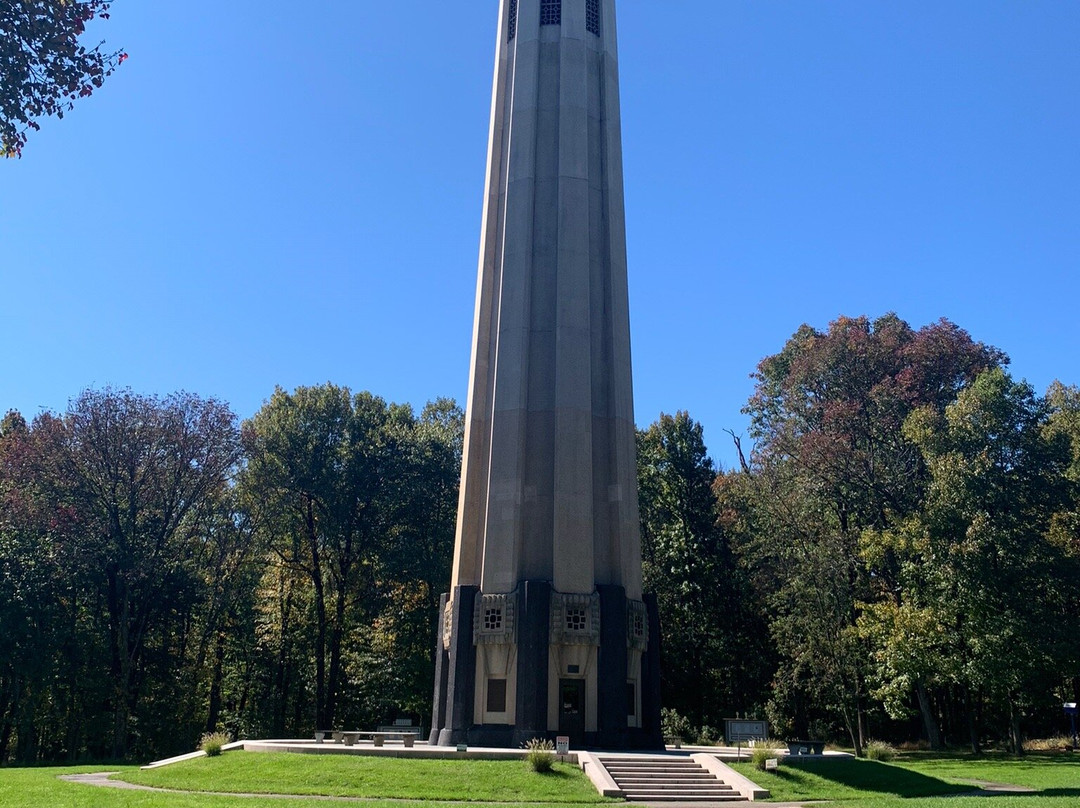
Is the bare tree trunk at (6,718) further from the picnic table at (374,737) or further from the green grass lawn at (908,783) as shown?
the green grass lawn at (908,783)

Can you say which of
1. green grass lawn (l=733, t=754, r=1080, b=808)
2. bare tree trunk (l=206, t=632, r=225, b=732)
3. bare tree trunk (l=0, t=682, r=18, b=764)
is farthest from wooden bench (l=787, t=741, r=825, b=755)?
bare tree trunk (l=0, t=682, r=18, b=764)

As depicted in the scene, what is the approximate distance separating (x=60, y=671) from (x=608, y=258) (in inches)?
1221

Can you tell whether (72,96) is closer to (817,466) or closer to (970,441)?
(970,441)

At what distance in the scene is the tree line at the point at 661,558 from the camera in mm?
36469

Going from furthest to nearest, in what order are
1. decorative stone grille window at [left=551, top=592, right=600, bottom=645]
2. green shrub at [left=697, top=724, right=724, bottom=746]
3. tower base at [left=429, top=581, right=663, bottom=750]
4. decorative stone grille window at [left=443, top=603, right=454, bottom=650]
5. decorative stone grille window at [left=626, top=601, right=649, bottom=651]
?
1. green shrub at [left=697, top=724, right=724, bottom=746]
2. decorative stone grille window at [left=443, top=603, right=454, bottom=650]
3. decorative stone grille window at [left=626, top=601, right=649, bottom=651]
4. decorative stone grille window at [left=551, top=592, right=600, bottom=645]
5. tower base at [left=429, top=581, right=663, bottom=750]

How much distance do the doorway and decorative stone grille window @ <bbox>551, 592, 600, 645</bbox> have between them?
4.26 feet

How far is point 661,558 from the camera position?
52.6 metres

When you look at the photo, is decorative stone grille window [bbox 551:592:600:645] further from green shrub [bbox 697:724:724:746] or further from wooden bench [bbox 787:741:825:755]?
green shrub [bbox 697:724:724:746]

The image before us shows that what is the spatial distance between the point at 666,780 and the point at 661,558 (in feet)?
98.9

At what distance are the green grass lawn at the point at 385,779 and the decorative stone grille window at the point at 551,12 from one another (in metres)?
27.0

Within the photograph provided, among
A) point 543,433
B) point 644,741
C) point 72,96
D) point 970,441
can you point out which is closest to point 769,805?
point 644,741

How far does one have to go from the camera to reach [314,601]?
51.1m

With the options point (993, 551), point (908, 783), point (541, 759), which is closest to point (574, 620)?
point (541, 759)

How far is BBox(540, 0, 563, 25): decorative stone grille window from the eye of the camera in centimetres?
3659
